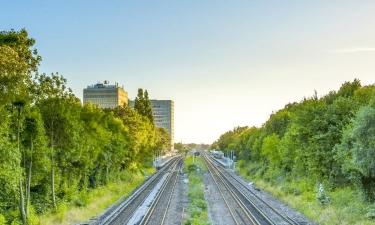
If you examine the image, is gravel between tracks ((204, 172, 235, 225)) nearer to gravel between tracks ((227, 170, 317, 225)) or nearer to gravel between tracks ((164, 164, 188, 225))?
gravel between tracks ((164, 164, 188, 225))

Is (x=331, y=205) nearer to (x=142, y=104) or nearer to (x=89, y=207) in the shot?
(x=89, y=207)

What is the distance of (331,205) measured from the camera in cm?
3622

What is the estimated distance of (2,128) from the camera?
25078 mm

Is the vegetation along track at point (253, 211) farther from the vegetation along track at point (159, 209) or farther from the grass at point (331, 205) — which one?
the vegetation along track at point (159, 209)

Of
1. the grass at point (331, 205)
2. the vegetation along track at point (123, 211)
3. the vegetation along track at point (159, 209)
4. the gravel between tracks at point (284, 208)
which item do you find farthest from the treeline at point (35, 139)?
the grass at point (331, 205)

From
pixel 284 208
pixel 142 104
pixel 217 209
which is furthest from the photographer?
pixel 142 104

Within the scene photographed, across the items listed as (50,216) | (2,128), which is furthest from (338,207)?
(2,128)

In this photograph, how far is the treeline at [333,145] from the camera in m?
30.4

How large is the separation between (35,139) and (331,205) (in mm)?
21978

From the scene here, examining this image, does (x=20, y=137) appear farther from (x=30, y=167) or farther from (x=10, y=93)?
(x=10, y=93)

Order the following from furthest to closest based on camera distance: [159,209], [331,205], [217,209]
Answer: [159,209] < [217,209] < [331,205]

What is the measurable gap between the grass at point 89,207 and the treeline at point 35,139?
3.28 ft

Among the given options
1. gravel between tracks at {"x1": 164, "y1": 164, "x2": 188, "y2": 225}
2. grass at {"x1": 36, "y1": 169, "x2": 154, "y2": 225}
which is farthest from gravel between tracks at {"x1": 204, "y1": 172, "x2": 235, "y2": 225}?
grass at {"x1": 36, "y1": 169, "x2": 154, "y2": 225}

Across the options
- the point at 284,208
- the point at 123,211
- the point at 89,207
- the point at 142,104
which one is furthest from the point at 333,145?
the point at 142,104
